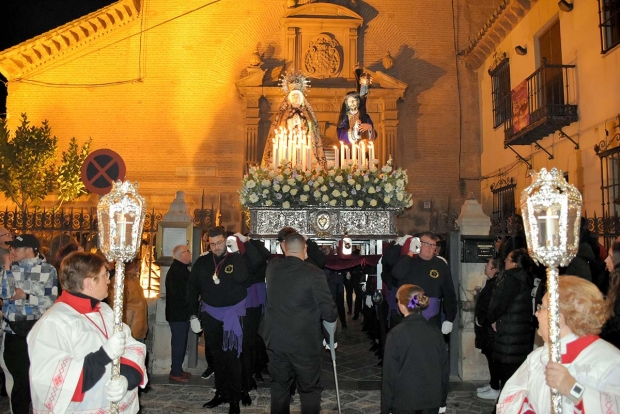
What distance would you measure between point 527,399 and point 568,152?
11.4 m

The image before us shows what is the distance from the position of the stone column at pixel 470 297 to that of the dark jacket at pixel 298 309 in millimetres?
3371

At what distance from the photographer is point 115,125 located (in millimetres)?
17375

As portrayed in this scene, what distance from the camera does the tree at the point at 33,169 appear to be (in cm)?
1455

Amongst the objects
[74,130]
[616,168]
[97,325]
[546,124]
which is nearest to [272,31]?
[74,130]

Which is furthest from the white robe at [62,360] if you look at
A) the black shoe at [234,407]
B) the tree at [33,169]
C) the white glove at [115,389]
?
the tree at [33,169]

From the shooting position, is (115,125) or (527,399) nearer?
(527,399)

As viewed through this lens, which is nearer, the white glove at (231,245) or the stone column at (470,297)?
the white glove at (231,245)

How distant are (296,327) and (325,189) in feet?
10.3

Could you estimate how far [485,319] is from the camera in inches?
238

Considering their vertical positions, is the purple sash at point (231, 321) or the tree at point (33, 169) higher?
the tree at point (33, 169)

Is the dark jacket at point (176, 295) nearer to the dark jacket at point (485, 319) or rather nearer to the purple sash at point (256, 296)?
the purple sash at point (256, 296)

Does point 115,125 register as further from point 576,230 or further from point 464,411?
point 576,230

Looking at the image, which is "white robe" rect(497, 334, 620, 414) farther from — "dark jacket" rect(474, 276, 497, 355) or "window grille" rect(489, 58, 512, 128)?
"window grille" rect(489, 58, 512, 128)

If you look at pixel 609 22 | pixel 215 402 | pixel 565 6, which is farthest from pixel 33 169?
pixel 609 22
